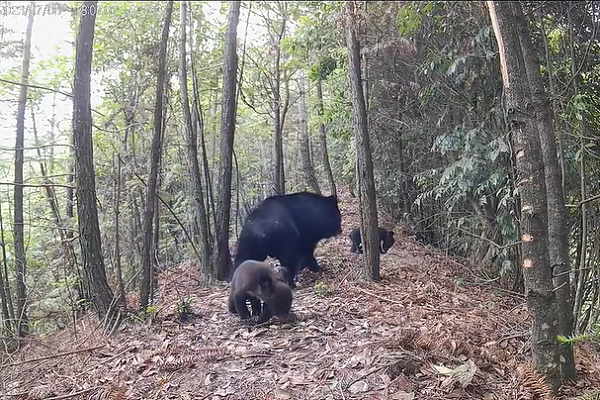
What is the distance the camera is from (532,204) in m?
3.47

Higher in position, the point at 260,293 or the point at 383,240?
the point at 383,240

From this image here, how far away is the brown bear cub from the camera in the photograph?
5.58 m

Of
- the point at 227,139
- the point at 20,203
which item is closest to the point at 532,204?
the point at 227,139

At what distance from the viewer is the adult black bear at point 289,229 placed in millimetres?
7414

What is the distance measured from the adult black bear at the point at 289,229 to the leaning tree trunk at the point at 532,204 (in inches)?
164

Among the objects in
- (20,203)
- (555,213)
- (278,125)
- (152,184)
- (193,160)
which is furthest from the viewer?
(278,125)

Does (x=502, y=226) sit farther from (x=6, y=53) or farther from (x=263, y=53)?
(x=6, y=53)

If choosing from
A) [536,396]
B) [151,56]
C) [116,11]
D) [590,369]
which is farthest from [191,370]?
[116,11]

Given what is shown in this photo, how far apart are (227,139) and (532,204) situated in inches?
218

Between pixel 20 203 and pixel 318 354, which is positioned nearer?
pixel 318 354

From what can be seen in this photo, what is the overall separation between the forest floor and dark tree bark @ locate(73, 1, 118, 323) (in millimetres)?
532

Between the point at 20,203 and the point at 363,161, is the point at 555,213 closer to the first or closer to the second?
the point at 363,161

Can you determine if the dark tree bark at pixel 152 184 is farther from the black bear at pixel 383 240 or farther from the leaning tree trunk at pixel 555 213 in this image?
the black bear at pixel 383 240

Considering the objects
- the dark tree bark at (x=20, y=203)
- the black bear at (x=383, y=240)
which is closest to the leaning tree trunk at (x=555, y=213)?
the black bear at (x=383, y=240)
